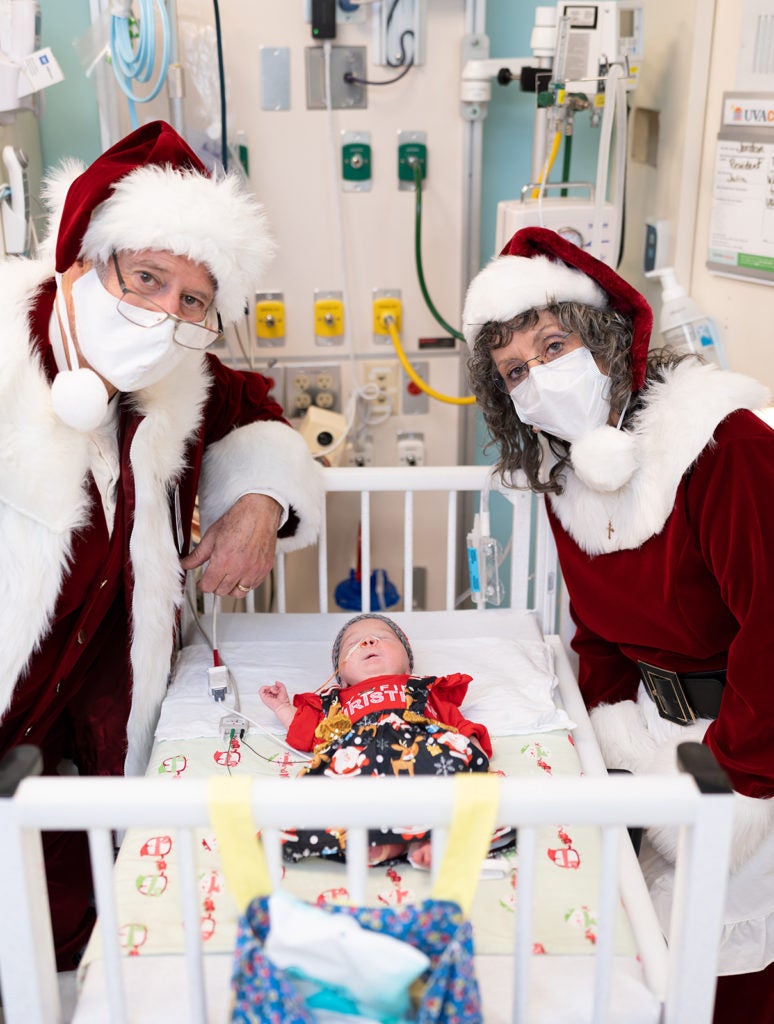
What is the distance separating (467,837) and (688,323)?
1775 mm

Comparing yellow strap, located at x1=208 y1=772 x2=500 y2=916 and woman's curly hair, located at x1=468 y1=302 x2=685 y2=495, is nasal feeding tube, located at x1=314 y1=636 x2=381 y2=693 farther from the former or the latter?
yellow strap, located at x1=208 y1=772 x2=500 y2=916

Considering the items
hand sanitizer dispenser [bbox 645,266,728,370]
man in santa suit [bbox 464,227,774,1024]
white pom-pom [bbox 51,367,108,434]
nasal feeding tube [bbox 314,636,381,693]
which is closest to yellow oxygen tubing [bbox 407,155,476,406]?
hand sanitizer dispenser [bbox 645,266,728,370]

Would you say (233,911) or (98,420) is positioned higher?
(98,420)

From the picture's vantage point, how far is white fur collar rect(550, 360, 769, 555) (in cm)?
159

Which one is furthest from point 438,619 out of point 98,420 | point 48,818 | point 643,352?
point 48,818

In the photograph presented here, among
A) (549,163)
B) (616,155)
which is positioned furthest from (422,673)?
(616,155)

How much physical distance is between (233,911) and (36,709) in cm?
50

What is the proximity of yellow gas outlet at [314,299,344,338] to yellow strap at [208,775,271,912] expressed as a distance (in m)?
1.98

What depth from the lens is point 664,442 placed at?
1637 millimetres

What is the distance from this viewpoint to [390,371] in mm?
2871

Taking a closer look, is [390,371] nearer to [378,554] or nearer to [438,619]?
[378,554]

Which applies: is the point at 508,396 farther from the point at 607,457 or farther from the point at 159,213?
the point at 159,213

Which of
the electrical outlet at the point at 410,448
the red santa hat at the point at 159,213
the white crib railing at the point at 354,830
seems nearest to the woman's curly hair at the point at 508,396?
the red santa hat at the point at 159,213

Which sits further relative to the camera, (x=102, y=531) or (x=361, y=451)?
(x=361, y=451)
